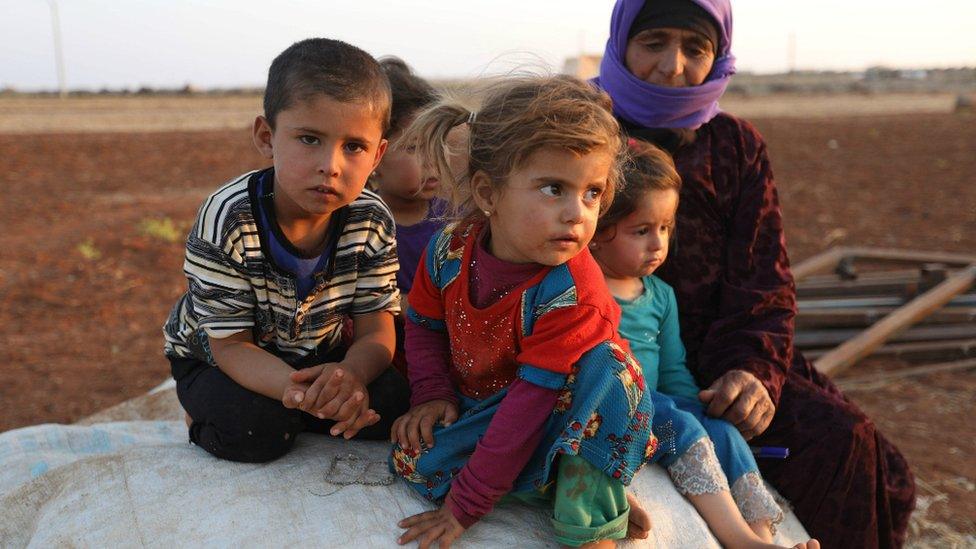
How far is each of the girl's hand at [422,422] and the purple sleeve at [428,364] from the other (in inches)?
1.2

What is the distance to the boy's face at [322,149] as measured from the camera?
2432 millimetres

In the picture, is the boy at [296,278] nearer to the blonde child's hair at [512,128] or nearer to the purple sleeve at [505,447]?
the blonde child's hair at [512,128]

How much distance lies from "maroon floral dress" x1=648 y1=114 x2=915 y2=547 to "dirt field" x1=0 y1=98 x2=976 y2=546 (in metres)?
1.33

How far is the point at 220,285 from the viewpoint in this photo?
255 centimetres

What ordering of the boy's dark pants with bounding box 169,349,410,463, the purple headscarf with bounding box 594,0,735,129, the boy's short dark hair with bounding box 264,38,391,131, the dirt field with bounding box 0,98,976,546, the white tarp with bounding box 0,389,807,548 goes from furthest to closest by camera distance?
the dirt field with bounding box 0,98,976,546 < the purple headscarf with bounding box 594,0,735,129 < the boy's dark pants with bounding box 169,349,410,463 < the boy's short dark hair with bounding box 264,38,391,131 < the white tarp with bounding box 0,389,807,548

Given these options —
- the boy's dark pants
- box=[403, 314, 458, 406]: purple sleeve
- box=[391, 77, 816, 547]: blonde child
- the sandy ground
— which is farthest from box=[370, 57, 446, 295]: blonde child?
the sandy ground

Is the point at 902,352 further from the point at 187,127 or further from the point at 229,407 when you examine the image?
the point at 187,127

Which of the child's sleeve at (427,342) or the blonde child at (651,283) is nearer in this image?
the child's sleeve at (427,342)

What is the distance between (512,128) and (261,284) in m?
0.89

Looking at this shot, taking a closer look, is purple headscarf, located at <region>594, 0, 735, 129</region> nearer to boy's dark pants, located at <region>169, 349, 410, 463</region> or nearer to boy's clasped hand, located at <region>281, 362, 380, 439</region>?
boy's dark pants, located at <region>169, 349, 410, 463</region>

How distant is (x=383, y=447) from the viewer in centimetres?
284

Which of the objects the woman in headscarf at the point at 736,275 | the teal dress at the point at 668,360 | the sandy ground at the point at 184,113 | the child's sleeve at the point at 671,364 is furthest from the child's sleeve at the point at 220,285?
the sandy ground at the point at 184,113

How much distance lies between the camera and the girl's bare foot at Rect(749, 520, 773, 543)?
2.62m

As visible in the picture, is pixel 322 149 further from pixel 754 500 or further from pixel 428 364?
pixel 754 500
